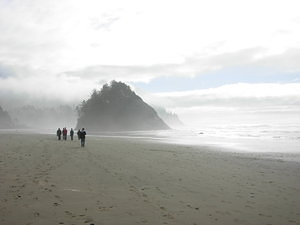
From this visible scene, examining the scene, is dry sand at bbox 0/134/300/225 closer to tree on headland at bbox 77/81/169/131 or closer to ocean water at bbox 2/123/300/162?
ocean water at bbox 2/123/300/162

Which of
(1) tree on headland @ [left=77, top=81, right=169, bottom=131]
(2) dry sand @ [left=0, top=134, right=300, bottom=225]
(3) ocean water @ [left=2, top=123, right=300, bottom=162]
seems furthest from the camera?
(1) tree on headland @ [left=77, top=81, right=169, bottom=131]

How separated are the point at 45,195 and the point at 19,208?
1.51 meters

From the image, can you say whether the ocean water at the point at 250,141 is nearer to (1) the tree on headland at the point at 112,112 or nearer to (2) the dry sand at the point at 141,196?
(2) the dry sand at the point at 141,196

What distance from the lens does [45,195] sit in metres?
9.58

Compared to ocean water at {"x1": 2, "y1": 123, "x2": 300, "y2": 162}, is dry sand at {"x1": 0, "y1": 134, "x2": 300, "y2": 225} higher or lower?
lower

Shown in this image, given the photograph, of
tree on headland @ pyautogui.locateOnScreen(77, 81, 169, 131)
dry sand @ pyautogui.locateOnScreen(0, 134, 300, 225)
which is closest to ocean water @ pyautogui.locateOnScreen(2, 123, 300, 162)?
dry sand @ pyautogui.locateOnScreen(0, 134, 300, 225)

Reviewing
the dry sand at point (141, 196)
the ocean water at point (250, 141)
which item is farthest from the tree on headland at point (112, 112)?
the dry sand at point (141, 196)

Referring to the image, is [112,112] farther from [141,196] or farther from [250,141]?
[141,196]

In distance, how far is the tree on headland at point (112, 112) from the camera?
186 meters

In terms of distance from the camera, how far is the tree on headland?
185500mm

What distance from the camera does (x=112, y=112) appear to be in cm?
19025

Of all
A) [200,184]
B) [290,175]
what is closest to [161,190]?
[200,184]

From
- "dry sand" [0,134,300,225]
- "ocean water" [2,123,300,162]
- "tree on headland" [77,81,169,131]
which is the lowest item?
"dry sand" [0,134,300,225]

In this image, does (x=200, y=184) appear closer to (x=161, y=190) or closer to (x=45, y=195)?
(x=161, y=190)
